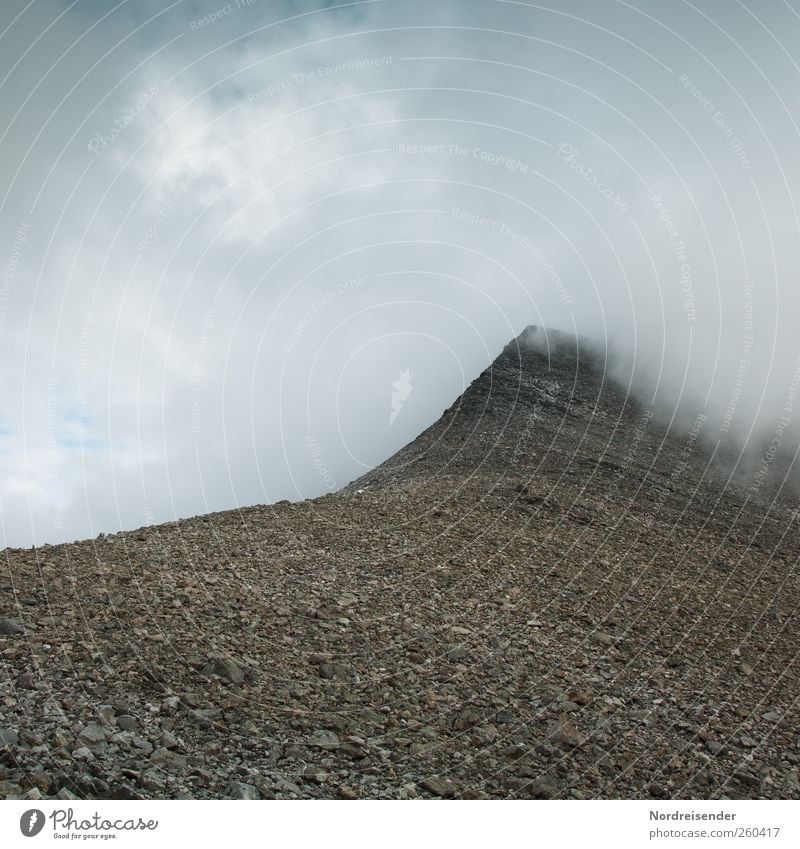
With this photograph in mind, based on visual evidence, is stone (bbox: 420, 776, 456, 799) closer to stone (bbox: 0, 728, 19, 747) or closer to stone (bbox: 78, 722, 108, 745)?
stone (bbox: 78, 722, 108, 745)

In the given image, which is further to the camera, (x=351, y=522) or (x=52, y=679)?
(x=351, y=522)

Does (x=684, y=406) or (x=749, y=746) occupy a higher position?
(x=684, y=406)

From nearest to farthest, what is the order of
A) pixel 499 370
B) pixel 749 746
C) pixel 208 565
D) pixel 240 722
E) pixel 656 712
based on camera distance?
pixel 240 722, pixel 749 746, pixel 656 712, pixel 208 565, pixel 499 370

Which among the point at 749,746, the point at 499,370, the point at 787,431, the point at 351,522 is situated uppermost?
the point at 499,370

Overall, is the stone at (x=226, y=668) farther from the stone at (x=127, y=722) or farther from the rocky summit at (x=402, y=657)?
the stone at (x=127, y=722)

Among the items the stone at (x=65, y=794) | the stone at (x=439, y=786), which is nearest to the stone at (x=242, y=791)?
the stone at (x=65, y=794)

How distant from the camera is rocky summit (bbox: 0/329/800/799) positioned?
8.84 m

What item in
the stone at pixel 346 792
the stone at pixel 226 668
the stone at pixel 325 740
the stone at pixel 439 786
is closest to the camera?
the stone at pixel 346 792

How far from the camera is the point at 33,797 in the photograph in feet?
23.9

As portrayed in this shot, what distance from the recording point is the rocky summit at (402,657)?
884 centimetres

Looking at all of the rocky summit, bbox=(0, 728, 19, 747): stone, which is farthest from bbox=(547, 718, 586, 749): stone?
bbox=(0, 728, 19, 747): stone

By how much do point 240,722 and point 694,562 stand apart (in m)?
18.1

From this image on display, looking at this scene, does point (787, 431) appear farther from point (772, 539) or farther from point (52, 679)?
point (52, 679)
